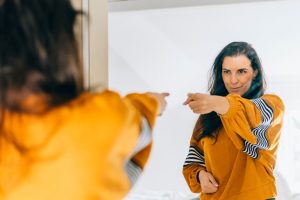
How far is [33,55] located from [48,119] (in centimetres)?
9

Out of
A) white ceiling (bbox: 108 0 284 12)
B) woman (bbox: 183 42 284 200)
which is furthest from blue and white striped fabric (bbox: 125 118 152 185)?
white ceiling (bbox: 108 0 284 12)

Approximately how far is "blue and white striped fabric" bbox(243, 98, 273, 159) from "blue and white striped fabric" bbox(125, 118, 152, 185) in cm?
37

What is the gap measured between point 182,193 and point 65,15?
0.61 meters

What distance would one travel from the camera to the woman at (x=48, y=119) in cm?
53

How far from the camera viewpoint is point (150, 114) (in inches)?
24.8

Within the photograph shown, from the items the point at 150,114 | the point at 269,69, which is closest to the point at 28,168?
the point at 150,114

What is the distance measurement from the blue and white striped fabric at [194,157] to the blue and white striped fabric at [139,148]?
0.37 meters

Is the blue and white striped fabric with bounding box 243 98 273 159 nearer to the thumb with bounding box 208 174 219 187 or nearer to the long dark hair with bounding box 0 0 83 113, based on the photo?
the thumb with bounding box 208 174 219 187

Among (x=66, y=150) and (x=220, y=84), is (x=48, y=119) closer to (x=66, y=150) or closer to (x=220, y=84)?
(x=66, y=150)

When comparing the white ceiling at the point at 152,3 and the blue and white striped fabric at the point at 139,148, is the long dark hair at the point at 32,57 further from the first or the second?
the white ceiling at the point at 152,3

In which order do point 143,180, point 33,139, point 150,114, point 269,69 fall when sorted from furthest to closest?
point 143,180, point 269,69, point 150,114, point 33,139

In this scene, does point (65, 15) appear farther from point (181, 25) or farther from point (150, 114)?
point (181, 25)

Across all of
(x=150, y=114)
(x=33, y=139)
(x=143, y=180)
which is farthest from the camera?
(x=143, y=180)

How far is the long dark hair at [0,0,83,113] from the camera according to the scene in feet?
1.72
